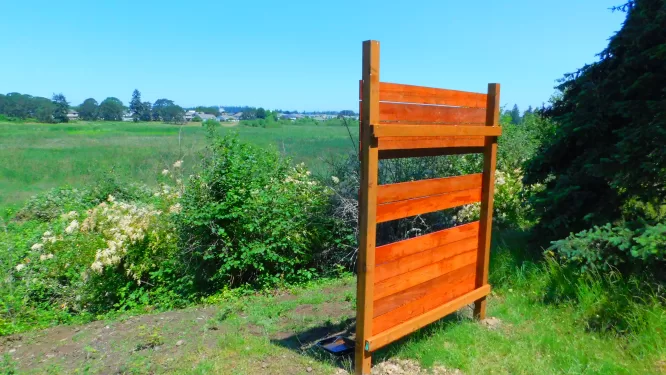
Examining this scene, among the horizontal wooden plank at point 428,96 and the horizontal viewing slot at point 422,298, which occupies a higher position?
the horizontal wooden plank at point 428,96

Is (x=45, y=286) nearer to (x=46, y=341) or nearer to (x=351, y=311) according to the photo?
(x=46, y=341)

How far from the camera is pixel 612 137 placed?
4.87 m

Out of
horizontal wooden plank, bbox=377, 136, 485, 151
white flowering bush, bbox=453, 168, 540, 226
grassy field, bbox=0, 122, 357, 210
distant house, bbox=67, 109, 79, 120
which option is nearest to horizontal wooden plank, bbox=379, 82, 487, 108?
horizontal wooden plank, bbox=377, 136, 485, 151

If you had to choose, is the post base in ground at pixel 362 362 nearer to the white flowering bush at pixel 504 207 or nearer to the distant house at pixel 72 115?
the white flowering bush at pixel 504 207

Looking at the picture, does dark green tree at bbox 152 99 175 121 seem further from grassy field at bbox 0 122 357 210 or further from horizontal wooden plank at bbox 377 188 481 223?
horizontal wooden plank at bbox 377 188 481 223

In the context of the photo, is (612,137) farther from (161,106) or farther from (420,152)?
(161,106)

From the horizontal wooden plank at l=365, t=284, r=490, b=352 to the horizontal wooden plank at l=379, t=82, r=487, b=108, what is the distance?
1.53 m

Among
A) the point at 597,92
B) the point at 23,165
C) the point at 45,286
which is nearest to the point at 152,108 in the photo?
the point at 23,165

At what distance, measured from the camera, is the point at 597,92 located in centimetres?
476

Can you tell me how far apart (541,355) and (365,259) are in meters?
1.60

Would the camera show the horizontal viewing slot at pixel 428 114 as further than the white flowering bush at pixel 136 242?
No

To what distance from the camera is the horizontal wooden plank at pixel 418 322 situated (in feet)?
9.79

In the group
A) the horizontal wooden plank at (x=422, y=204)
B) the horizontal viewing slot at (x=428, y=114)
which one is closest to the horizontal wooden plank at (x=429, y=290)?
the horizontal wooden plank at (x=422, y=204)

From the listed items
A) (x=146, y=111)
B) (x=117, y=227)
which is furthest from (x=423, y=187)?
(x=146, y=111)
